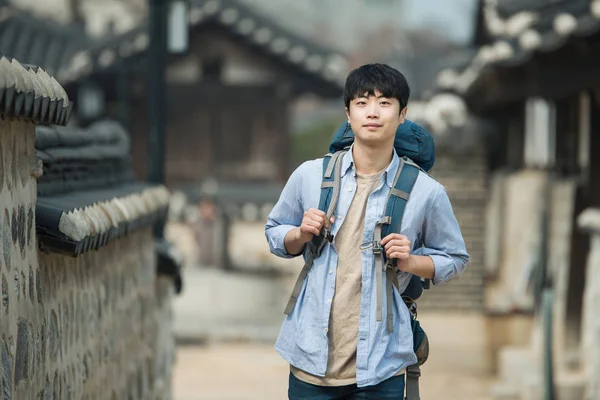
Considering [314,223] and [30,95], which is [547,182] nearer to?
[314,223]

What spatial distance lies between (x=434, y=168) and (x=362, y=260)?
38.7 ft

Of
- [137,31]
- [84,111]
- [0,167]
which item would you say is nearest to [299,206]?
[0,167]

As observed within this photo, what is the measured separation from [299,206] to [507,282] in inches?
564

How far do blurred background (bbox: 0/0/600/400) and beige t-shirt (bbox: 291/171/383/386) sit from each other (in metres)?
5.33

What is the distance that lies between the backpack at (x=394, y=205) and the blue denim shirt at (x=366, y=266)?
0.08 feet

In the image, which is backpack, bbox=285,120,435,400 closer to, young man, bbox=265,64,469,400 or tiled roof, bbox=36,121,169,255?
young man, bbox=265,64,469,400

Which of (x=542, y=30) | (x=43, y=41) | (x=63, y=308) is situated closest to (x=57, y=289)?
(x=63, y=308)

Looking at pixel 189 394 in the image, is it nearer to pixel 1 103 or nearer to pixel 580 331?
pixel 580 331

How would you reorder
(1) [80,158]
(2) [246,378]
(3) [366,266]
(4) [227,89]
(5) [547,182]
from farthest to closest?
(4) [227,89] → (5) [547,182] → (2) [246,378] → (1) [80,158] → (3) [366,266]

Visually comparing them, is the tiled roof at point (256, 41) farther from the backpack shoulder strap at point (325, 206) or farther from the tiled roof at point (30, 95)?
the tiled roof at point (30, 95)

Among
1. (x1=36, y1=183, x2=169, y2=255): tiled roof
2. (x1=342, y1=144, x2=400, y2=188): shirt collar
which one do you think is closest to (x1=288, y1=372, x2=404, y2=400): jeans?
(x1=342, y1=144, x2=400, y2=188): shirt collar

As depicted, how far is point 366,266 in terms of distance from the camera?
172 inches

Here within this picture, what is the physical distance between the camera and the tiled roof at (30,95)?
11.5 ft

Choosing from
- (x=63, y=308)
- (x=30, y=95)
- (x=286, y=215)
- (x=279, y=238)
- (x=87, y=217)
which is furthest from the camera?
(x=63, y=308)
